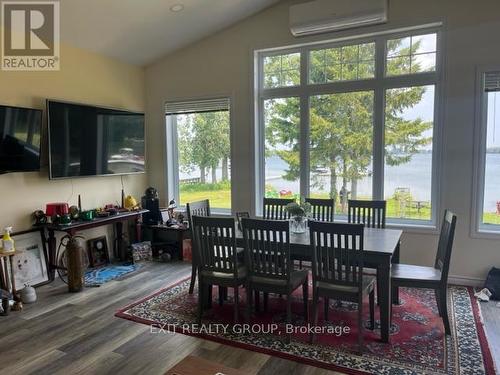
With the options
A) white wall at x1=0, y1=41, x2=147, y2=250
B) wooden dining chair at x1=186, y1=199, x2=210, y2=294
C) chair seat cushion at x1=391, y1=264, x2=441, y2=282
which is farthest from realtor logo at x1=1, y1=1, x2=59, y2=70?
chair seat cushion at x1=391, y1=264, x2=441, y2=282

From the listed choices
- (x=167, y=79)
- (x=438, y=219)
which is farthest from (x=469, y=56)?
(x=167, y=79)

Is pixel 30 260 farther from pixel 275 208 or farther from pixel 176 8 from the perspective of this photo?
pixel 176 8

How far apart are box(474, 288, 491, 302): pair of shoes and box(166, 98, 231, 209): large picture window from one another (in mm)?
3218

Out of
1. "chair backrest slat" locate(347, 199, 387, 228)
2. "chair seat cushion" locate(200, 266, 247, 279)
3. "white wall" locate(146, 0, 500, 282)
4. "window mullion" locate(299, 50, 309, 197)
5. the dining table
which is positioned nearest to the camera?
the dining table

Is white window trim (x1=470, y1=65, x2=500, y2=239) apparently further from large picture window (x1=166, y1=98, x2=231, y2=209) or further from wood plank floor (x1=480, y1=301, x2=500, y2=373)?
large picture window (x1=166, y1=98, x2=231, y2=209)

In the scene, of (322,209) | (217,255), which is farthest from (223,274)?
(322,209)

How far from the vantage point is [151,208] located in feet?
17.9

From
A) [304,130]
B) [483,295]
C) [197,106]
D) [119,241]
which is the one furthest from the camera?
[197,106]

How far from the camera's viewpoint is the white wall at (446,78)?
3965 millimetres

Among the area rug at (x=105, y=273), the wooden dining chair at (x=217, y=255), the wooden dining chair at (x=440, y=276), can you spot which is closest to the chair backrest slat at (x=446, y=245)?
the wooden dining chair at (x=440, y=276)

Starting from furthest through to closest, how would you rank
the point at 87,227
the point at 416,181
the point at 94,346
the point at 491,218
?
the point at 416,181
the point at 87,227
the point at 491,218
the point at 94,346

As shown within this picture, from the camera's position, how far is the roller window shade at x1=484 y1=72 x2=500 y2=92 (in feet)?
12.8

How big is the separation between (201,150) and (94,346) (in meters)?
3.32

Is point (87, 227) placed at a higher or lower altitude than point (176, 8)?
lower
